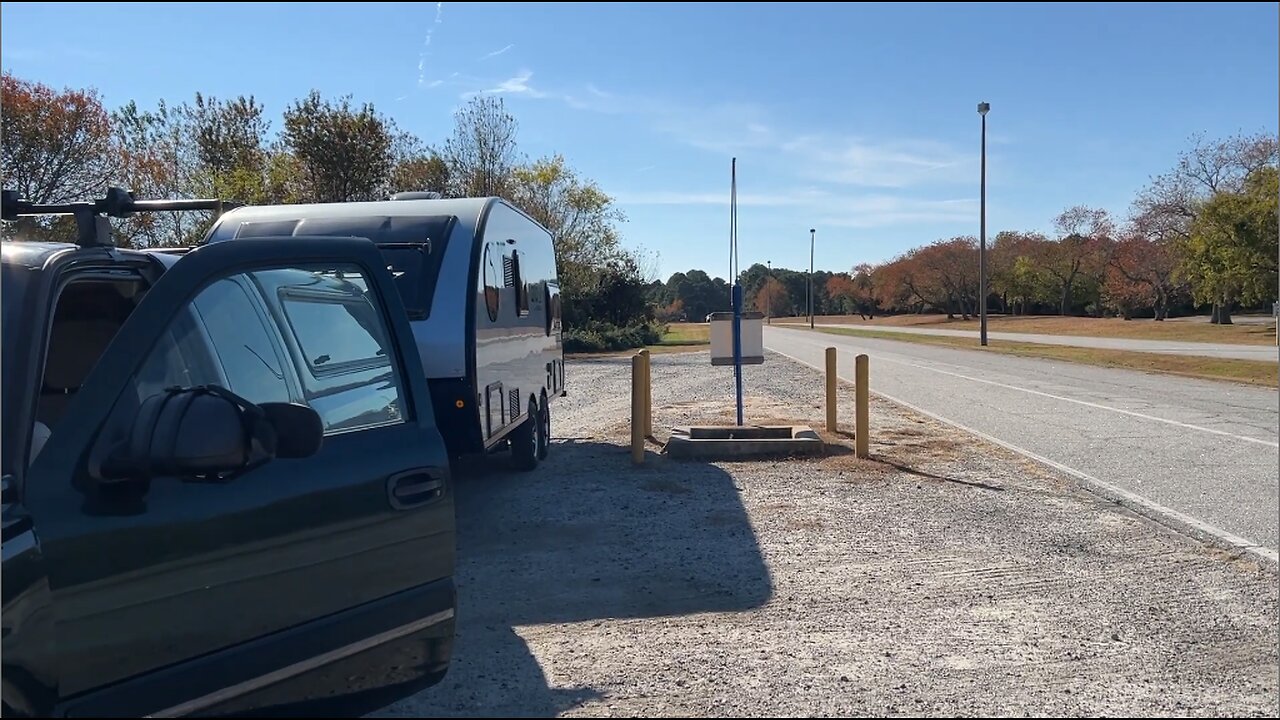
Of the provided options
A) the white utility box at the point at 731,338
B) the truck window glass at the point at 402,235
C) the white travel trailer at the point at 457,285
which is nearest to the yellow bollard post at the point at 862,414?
the white utility box at the point at 731,338

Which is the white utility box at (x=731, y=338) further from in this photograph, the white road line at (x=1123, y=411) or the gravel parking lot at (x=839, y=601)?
the white road line at (x=1123, y=411)

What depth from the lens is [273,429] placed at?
2.68m

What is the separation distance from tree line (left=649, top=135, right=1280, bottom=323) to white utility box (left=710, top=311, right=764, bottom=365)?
810 cm

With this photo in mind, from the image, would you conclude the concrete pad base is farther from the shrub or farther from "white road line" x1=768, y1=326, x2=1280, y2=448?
the shrub

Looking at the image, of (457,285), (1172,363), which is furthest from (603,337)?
(457,285)

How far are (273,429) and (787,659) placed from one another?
2.75m

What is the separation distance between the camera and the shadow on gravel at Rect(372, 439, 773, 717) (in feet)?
14.2

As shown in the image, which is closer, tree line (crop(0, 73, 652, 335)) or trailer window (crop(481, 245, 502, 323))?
trailer window (crop(481, 245, 502, 323))

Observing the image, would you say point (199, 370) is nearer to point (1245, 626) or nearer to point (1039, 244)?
point (1245, 626)

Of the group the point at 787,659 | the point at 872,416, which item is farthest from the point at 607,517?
the point at 872,416

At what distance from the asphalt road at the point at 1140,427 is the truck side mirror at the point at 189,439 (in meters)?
6.38

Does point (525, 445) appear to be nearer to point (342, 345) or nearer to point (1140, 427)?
point (342, 345)

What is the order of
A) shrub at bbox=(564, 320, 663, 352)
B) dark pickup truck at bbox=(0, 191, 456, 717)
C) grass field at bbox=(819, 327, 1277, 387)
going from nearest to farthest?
dark pickup truck at bbox=(0, 191, 456, 717) < grass field at bbox=(819, 327, 1277, 387) < shrub at bbox=(564, 320, 663, 352)

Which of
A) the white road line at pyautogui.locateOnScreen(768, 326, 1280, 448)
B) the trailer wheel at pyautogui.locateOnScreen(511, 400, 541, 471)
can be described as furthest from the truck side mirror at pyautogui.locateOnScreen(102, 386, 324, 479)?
the white road line at pyautogui.locateOnScreen(768, 326, 1280, 448)
